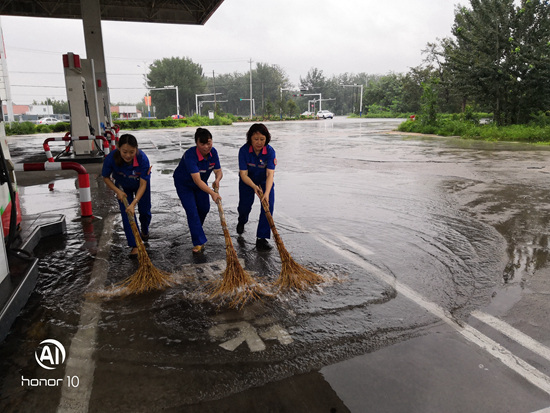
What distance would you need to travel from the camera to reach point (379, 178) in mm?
9320

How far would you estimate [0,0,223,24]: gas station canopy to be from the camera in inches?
744

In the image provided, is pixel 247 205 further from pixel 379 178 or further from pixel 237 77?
pixel 237 77

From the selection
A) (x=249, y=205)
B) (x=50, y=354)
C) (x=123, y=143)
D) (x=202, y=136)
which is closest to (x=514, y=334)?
(x=50, y=354)

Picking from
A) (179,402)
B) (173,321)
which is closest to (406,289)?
(173,321)

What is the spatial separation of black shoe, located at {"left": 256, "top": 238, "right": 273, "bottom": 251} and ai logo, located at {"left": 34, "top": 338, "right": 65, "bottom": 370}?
240 cm

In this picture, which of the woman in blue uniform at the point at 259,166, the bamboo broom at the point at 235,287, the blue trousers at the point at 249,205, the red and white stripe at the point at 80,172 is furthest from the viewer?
the red and white stripe at the point at 80,172

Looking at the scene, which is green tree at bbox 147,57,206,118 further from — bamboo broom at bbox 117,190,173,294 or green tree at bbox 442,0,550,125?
bamboo broom at bbox 117,190,173,294

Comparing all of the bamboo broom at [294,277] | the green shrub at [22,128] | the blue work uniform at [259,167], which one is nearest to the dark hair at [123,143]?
the blue work uniform at [259,167]

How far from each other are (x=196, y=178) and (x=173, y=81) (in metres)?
83.7

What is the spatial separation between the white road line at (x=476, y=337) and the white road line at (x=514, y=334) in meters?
0.17

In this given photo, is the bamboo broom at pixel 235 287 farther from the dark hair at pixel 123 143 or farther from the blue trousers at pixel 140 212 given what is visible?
the dark hair at pixel 123 143

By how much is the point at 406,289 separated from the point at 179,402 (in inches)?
85.5

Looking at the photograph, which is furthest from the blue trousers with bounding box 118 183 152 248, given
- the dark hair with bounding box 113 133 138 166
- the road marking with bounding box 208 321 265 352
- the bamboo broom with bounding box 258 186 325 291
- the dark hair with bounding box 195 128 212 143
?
the road marking with bounding box 208 321 265 352

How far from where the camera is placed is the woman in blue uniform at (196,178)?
14.8 ft
